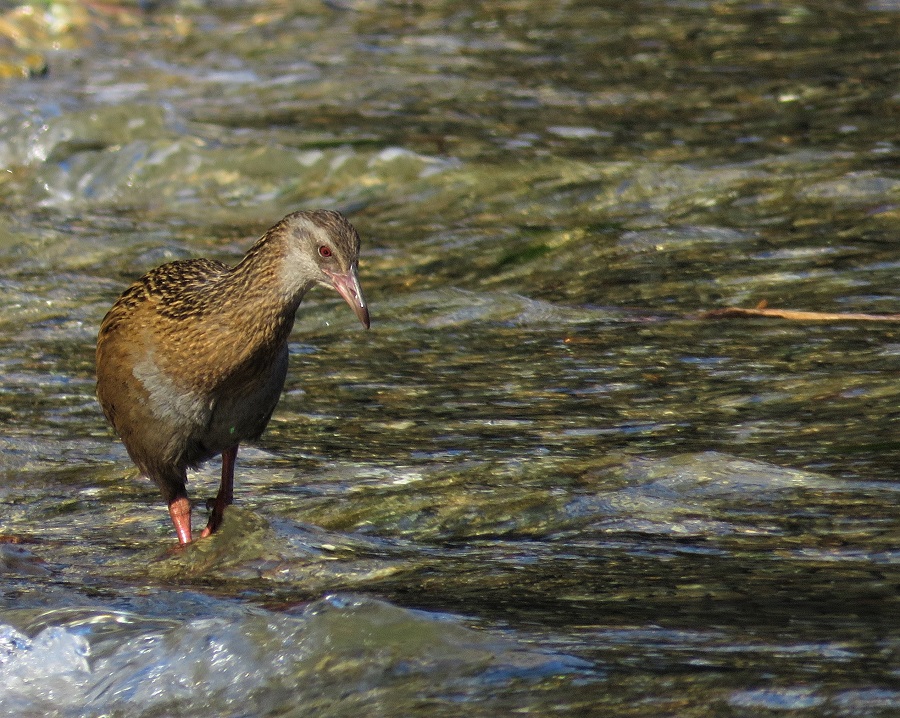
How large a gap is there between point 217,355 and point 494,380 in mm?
2054

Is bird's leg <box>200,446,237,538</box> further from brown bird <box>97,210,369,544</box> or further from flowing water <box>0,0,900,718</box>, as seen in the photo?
flowing water <box>0,0,900,718</box>

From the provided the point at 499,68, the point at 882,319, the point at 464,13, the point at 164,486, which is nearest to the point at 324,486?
the point at 164,486

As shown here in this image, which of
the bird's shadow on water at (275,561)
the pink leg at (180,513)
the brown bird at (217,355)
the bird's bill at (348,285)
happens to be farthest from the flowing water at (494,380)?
the bird's bill at (348,285)

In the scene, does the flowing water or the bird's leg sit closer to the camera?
the flowing water

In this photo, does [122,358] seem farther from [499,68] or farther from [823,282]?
[499,68]

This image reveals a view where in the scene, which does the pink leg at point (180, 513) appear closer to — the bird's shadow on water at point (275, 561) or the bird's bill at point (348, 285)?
the bird's shadow on water at point (275, 561)

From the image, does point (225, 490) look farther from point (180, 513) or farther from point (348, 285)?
point (348, 285)

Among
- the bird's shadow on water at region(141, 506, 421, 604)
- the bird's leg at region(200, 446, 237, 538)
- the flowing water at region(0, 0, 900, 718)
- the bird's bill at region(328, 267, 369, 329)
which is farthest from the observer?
the bird's leg at region(200, 446, 237, 538)

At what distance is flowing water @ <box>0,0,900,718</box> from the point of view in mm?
4816

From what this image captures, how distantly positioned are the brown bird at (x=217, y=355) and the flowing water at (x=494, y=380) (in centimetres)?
34

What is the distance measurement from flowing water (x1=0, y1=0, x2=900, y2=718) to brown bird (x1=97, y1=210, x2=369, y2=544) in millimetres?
341

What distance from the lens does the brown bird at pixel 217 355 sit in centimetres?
641

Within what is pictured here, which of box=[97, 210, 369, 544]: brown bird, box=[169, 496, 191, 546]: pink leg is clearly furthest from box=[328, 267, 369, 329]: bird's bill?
box=[169, 496, 191, 546]: pink leg

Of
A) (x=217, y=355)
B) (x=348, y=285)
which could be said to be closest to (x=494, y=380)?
(x=348, y=285)
